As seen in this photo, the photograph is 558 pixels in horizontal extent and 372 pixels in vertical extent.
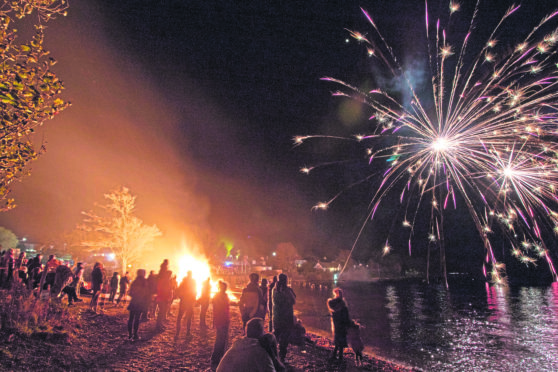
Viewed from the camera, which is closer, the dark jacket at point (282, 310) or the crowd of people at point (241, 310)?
the crowd of people at point (241, 310)

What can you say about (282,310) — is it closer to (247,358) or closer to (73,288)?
(247,358)

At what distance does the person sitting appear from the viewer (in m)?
2.97

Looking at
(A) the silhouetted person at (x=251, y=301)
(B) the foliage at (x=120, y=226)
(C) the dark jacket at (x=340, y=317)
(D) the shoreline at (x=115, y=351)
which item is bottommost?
(D) the shoreline at (x=115, y=351)

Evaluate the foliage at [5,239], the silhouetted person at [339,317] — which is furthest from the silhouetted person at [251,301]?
the foliage at [5,239]

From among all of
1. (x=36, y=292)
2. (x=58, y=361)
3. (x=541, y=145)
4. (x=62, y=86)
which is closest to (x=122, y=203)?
(x=36, y=292)

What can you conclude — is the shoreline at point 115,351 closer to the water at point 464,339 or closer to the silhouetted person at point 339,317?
the silhouetted person at point 339,317

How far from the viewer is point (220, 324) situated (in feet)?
22.4

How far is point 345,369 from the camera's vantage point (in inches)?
329

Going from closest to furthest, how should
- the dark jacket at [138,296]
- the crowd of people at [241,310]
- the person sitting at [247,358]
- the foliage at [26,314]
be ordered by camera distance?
the person sitting at [247,358] < the crowd of people at [241,310] < the foliage at [26,314] < the dark jacket at [138,296]

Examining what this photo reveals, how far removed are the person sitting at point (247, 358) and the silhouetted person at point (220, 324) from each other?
3901 mm

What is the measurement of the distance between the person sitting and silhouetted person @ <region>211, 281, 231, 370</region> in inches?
154

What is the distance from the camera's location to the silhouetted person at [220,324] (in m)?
6.72

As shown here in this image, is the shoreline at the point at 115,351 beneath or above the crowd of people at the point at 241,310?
beneath

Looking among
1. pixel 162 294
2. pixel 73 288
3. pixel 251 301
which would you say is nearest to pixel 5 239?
pixel 73 288
